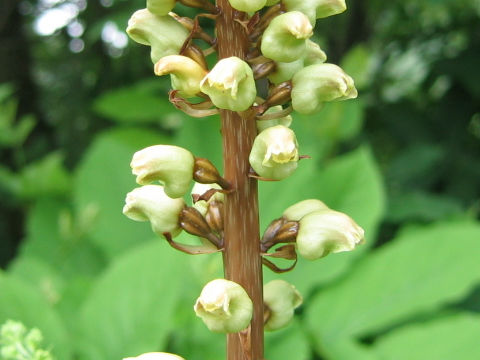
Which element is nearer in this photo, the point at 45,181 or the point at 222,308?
the point at 222,308

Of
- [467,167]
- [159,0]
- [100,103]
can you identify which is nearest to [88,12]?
[100,103]

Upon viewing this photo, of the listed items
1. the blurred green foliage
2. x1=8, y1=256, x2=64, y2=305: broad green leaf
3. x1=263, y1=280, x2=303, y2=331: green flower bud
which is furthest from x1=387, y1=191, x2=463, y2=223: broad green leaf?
x1=263, y1=280, x2=303, y2=331: green flower bud

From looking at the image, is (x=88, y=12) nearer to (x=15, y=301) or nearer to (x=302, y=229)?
(x=15, y=301)

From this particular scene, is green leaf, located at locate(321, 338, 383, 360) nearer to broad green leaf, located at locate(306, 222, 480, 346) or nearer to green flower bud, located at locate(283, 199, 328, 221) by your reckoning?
broad green leaf, located at locate(306, 222, 480, 346)

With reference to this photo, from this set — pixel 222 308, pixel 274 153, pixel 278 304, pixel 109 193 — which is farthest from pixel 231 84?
pixel 109 193

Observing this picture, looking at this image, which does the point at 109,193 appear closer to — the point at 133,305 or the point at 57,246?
the point at 57,246
